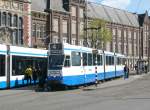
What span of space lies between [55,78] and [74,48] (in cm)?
308

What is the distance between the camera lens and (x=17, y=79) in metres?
36.3

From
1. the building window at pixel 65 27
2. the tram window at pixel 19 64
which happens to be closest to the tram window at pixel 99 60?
the tram window at pixel 19 64

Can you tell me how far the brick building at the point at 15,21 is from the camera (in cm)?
6412

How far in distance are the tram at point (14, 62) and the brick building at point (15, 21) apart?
23.1 m

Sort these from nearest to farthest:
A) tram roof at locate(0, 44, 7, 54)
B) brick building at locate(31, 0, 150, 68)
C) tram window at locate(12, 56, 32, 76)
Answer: tram roof at locate(0, 44, 7, 54)
tram window at locate(12, 56, 32, 76)
brick building at locate(31, 0, 150, 68)

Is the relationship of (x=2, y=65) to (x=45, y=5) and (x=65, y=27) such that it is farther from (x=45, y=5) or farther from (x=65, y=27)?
(x=65, y=27)

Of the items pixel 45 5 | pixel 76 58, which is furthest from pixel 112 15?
pixel 76 58

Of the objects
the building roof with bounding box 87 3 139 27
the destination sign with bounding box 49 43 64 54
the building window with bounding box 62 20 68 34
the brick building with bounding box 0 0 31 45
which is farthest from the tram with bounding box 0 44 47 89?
the building roof with bounding box 87 3 139 27

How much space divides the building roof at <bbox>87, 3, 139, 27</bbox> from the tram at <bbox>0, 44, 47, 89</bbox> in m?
58.2

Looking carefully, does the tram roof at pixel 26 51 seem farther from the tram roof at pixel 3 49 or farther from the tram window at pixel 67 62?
the tram window at pixel 67 62

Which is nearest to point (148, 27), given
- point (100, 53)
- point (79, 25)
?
point (79, 25)

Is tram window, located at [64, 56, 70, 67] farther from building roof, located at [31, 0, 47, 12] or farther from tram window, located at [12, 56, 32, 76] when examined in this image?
building roof, located at [31, 0, 47, 12]

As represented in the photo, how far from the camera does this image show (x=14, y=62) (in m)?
35.7

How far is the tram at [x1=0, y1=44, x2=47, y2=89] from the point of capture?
111 feet
